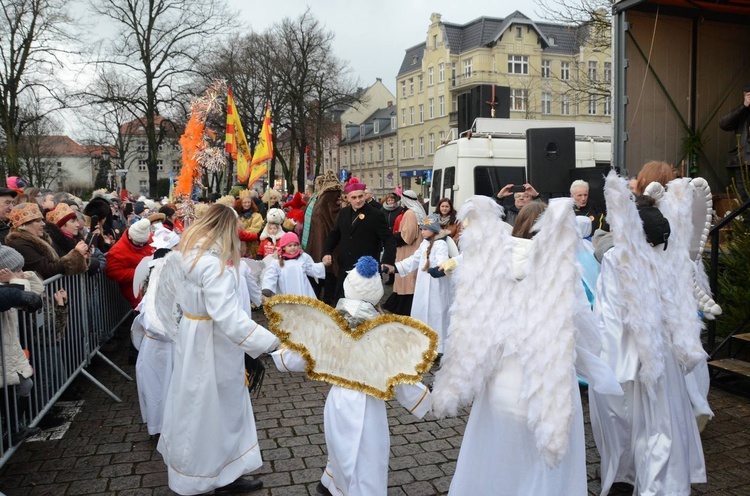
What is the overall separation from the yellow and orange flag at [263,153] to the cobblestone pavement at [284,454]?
5.84m

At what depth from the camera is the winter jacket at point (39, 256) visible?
5.21 meters

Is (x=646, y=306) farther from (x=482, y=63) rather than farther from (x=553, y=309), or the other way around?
(x=482, y=63)

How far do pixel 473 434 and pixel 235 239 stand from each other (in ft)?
6.14

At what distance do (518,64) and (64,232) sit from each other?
174 ft

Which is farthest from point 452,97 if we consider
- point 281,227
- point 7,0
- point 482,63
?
point 281,227

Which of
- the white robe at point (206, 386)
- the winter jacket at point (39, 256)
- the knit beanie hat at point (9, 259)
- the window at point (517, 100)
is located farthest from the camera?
the window at point (517, 100)

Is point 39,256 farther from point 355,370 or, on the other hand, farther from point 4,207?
point 355,370

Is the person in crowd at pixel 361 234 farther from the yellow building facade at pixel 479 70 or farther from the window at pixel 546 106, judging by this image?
→ the window at pixel 546 106

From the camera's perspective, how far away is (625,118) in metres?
7.41

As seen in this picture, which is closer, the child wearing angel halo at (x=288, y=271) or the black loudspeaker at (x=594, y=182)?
the child wearing angel halo at (x=288, y=271)

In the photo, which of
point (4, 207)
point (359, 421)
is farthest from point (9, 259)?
point (359, 421)

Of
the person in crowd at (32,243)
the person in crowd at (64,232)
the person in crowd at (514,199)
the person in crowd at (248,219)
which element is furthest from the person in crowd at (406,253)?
the person in crowd at (32,243)

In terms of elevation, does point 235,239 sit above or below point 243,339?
above

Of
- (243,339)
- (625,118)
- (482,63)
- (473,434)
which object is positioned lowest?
(473,434)
